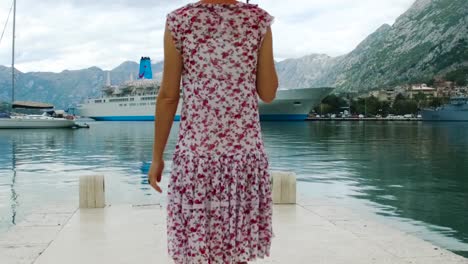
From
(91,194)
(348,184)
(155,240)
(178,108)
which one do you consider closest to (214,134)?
(155,240)

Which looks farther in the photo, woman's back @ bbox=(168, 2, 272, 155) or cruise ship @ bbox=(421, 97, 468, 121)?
cruise ship @ bbox=(421, 97, 468, 121)

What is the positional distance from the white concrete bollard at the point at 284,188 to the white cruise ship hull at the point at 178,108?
62.6m

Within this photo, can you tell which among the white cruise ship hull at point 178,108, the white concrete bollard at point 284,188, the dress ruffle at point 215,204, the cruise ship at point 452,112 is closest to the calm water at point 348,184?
the white concrete bollard at point 284,188

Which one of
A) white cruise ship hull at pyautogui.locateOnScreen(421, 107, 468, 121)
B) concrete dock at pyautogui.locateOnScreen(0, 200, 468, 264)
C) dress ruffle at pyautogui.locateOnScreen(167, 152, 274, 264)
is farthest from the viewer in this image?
white cruise ship hull at pyautogui.locateOnScreen(421, 107, 468, 121)

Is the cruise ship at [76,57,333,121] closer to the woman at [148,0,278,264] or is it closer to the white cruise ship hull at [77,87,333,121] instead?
the white cruise ship hull at [77,87,333,121]

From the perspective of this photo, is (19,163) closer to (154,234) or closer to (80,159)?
(80,159)

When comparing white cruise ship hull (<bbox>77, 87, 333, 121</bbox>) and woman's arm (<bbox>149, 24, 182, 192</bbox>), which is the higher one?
white cruise ship hull (<bbox>77, 87, 333, 121</bbox>)

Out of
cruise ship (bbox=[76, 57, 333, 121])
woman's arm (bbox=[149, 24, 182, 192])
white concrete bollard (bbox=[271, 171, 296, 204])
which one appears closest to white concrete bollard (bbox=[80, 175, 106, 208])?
white concrete bollard (bbox=[271, 171, 296, 204])

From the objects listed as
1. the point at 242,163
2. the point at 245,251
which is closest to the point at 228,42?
the point at 242,163

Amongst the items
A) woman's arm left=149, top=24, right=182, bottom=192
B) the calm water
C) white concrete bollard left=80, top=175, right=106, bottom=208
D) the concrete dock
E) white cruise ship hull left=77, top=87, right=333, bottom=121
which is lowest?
the calm water

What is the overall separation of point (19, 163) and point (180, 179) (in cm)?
1726

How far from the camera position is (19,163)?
57.9 ft

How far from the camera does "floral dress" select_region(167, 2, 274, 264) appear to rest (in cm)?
198

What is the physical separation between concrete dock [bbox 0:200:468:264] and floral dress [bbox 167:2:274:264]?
2024mm
